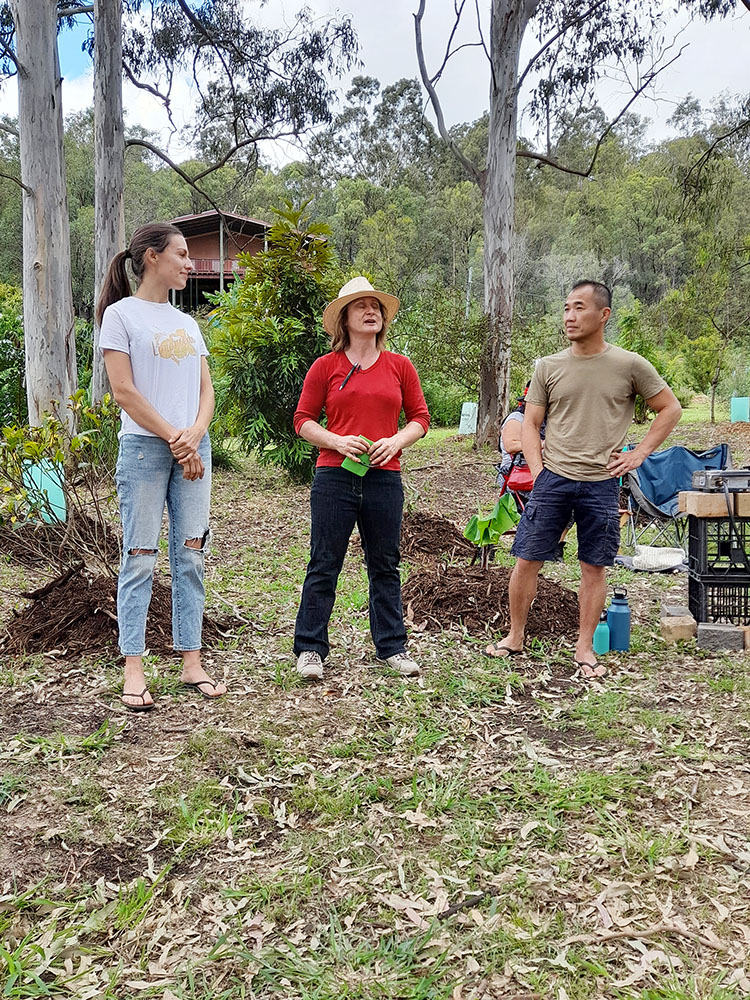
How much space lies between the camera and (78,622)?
13.6ft

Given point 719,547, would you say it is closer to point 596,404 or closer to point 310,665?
point 596,404

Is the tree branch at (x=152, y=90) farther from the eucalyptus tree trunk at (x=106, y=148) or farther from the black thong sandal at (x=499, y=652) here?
the black thong sandal at (x=499, y=652)

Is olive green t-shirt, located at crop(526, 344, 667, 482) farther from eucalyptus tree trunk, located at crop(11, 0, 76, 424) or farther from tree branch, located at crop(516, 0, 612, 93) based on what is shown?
tree branch, located at crop(516, 0, 612, 93)

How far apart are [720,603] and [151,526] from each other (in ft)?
9.94

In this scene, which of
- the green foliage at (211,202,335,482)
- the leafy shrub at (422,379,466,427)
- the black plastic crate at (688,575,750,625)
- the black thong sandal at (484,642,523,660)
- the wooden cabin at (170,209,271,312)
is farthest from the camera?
the wooden cabin at (170,209,271,312)

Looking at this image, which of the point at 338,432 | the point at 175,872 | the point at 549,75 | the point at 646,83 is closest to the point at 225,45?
the point at 549,75

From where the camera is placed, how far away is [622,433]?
147 inches

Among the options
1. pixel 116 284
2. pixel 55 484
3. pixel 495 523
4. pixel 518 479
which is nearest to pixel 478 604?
pixel 495 523

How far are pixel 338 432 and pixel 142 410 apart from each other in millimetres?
866

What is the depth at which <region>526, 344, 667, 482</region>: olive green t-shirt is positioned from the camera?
371 centimetres

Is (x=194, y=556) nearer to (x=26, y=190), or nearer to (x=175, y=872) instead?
(x=175, y=872)

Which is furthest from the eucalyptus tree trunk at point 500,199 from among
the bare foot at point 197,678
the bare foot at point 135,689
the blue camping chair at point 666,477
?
the bare foot at point 135,689

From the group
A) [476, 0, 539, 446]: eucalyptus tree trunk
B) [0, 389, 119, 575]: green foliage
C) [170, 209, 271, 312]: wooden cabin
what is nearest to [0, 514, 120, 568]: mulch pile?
[0, 389, 119, 575]: green foliage

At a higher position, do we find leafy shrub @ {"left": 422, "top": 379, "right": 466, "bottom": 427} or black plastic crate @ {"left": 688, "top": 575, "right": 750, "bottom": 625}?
leafy shrub @ {"left": 422, "top": 379, "right": 466, "bottom": 427}
